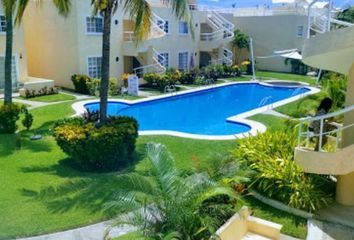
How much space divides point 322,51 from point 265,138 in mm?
4105

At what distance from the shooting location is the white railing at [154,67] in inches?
1284

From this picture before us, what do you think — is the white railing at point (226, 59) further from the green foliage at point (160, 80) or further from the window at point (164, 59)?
the green foliage at point (160, 80)

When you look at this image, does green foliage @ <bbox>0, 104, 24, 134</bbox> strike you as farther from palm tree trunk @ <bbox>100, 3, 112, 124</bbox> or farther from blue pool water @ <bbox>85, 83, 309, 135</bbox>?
blue pool water @ <bbox>85, 83, 309, 135</bbox>

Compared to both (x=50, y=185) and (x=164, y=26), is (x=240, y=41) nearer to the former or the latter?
(x=164, y=26)

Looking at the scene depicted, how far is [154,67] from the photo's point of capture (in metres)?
32.9

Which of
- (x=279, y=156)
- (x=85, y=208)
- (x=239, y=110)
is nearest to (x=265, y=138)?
(x=279, y=156)

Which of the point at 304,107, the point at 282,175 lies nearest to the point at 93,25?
the point at 304,107

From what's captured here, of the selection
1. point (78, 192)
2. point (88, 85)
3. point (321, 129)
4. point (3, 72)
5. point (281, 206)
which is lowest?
point (281, 206)

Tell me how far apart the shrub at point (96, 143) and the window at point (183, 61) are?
25070mm

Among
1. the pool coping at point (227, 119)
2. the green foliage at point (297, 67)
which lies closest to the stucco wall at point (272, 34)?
the green foliage at point (297, 67)

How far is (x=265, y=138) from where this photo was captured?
1212 cm

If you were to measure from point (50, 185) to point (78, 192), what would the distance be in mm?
1231

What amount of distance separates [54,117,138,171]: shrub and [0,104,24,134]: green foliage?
13.8ft

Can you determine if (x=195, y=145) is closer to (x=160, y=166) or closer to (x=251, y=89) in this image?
(x=160, y=166)
